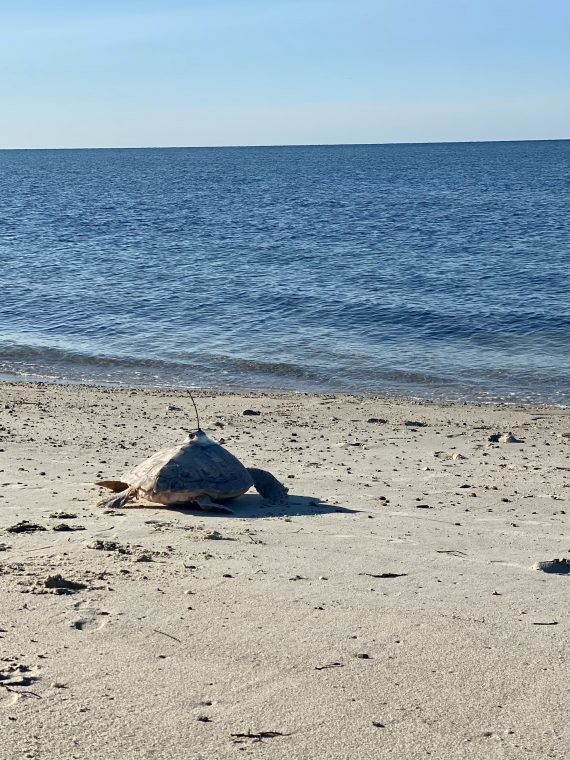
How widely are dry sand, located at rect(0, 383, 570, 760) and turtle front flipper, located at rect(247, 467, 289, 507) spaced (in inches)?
7.6

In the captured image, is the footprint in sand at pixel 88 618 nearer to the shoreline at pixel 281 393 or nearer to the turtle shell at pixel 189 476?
the turtle shell at pixel 189 476

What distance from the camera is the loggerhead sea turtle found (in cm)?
854

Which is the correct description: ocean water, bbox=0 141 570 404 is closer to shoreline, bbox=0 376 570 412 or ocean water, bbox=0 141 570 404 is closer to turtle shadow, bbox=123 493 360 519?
shoreline, bbox=0 376 570 412

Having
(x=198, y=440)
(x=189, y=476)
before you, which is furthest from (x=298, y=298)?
(x=189, y=476)

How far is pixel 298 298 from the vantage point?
26.5 metres

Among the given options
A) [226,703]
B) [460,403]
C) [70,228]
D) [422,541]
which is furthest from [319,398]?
[70,228]

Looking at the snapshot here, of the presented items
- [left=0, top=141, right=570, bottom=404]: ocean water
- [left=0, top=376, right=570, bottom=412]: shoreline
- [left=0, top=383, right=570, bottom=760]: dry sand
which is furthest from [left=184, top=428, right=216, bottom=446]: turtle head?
[left=0, top=141, right=570, bottom=404]: ocean water

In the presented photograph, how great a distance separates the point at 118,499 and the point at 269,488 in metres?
1.40

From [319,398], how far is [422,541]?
8731 millimetres

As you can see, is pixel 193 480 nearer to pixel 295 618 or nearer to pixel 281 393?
pixel 295 618

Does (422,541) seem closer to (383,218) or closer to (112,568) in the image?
(112,568)

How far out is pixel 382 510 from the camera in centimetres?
866

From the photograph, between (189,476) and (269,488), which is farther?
(269,488)

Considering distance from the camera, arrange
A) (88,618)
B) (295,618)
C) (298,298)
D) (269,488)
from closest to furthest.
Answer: (88,618) → (295,618) → (269,488) → (298,298)
